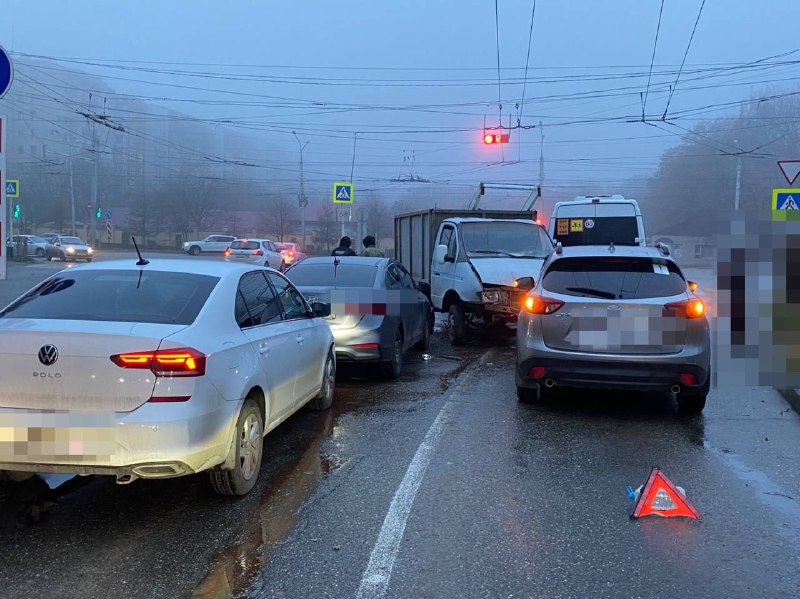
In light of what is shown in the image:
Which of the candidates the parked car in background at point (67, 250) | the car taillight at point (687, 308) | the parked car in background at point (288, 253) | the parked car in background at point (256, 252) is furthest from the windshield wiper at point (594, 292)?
the parked car in background at point (67, 250)

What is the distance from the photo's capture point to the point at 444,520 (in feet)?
12.9

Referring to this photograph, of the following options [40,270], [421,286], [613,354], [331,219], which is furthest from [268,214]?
[613,354]

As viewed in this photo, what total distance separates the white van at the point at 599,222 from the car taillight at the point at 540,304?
10125 mm

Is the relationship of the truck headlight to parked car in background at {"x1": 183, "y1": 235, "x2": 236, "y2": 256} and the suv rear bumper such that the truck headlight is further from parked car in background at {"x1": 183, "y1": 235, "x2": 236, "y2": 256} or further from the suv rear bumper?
parked car in background at {"x1": 183, "y1": 235, "x2": 236, "y2": 256}

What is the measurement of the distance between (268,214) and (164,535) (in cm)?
7408

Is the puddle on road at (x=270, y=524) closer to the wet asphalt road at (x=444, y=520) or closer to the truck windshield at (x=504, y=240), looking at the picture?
the wet asphalt road at (x=444, y=520)

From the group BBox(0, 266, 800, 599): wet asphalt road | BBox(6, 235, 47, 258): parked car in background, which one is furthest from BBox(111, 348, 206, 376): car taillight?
BBox(6, 235, 47, 258): parked car in background

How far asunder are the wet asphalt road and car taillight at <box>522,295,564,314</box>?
1057 mm

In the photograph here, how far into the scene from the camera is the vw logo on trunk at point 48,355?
3541mm

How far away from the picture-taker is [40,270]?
1159 inches

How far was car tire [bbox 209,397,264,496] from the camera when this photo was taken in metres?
4.12

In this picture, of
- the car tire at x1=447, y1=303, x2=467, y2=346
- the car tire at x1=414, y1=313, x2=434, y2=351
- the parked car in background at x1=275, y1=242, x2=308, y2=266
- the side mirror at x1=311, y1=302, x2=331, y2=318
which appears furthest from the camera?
the parked car in background at x1=275, y1=242, x2=308, y2=266

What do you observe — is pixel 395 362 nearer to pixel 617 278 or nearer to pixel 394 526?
pixel 617 278

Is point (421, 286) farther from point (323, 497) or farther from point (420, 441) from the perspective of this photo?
point (323, 497)
